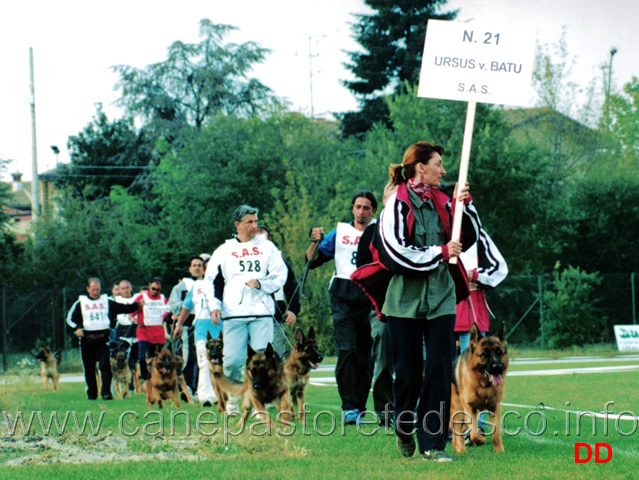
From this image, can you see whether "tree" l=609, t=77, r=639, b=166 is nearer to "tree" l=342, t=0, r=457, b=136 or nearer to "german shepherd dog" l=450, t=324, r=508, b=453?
"tree" l=342, t=0, r=457, b=136

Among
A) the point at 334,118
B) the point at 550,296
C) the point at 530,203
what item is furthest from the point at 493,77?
the point at 334,118

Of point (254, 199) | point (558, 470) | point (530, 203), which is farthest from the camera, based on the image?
point (254, 199)

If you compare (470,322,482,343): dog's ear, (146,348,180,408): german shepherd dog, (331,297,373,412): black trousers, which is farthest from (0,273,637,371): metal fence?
(470,322,482,343): dog's ear

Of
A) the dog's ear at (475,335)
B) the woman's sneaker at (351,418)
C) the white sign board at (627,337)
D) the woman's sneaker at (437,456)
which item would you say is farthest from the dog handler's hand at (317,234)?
the white sign board at (627,337)

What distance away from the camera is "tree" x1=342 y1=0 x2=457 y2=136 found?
1967 inches

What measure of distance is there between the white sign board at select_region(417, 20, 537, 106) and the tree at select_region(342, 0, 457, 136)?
Result: 140 feet

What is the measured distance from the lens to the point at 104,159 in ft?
189

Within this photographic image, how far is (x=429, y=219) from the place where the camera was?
6.93 meters

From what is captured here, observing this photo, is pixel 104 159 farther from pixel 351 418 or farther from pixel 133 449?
pixel 133 449

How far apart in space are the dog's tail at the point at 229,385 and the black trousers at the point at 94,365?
5184 millimetres

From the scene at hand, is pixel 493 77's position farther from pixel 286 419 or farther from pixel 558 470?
pixel 286 419

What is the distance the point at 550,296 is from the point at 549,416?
69.8ft

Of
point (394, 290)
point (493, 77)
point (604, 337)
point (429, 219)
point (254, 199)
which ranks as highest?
point (493, 77)

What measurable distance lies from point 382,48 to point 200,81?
31.3ft
